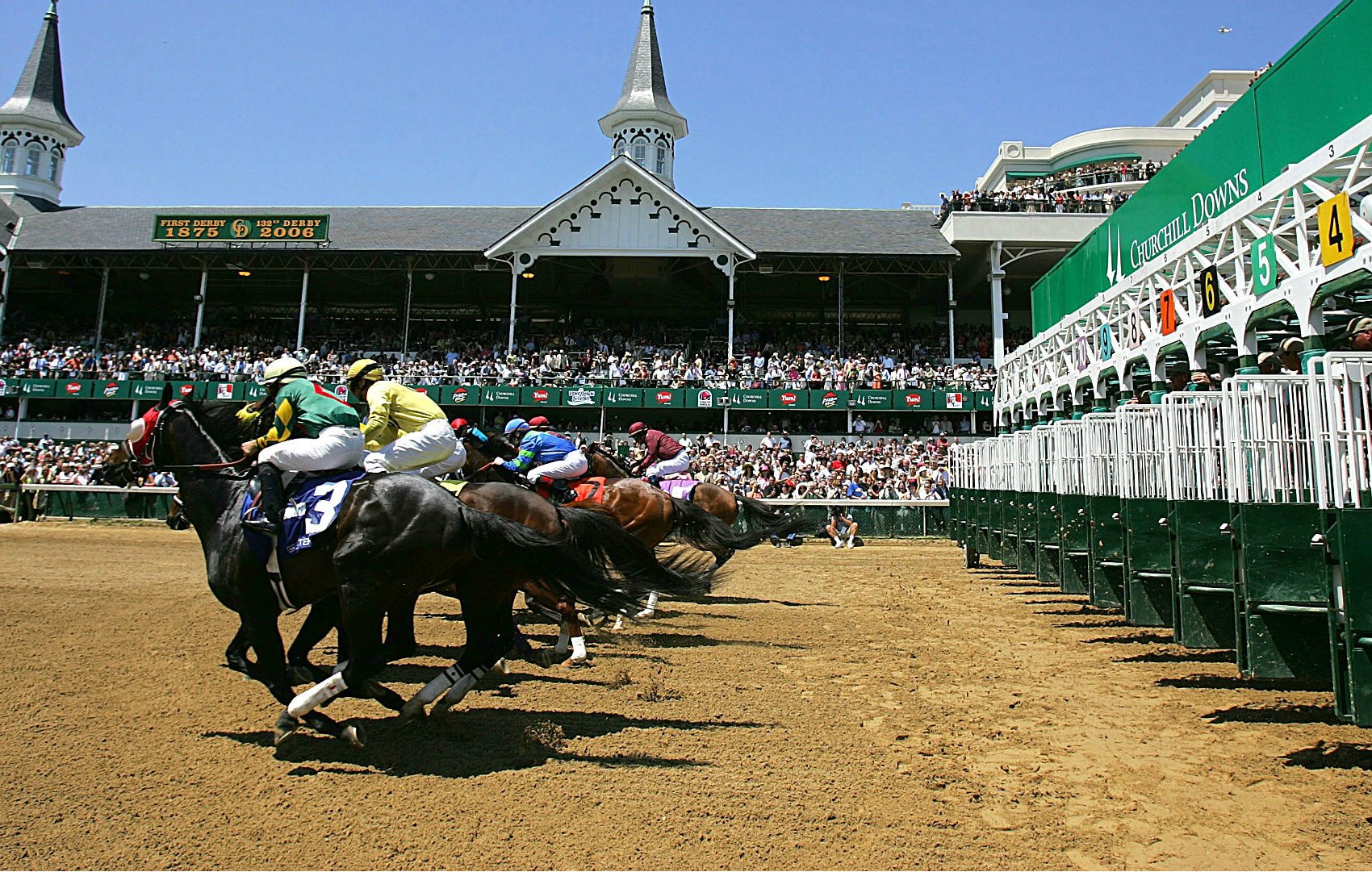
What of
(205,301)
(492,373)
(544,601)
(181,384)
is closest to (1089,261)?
(544,601)

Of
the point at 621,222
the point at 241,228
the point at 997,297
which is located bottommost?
the point at 997,297

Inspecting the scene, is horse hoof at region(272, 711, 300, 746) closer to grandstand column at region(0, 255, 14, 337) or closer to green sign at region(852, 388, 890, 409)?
green sign at region(852, 388, 890, 409)

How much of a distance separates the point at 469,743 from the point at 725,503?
6689 millimetres

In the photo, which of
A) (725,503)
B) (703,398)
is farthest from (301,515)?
(703,398)

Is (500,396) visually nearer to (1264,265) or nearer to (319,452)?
(1264,265)

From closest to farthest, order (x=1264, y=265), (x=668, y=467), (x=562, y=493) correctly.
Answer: (x=1264, y=265) < (x=562, y=493) < (x=668, y=467)

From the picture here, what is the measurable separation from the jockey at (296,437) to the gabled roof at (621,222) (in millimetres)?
23679

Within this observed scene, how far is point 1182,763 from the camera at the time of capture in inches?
173

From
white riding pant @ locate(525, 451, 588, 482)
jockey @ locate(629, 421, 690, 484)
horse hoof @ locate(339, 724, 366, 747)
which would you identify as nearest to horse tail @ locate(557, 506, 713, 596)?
horse hoof @ locate(339, 724, 366, 747)

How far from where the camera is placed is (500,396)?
89.0 feet

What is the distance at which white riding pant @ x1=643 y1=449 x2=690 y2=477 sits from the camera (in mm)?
11055

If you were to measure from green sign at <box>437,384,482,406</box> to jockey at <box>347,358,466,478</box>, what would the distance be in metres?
21.5

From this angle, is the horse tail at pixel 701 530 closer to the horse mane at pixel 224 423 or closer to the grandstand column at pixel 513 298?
the horse mane at pixel 224 423

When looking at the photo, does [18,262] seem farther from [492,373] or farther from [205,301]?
[492,373]
